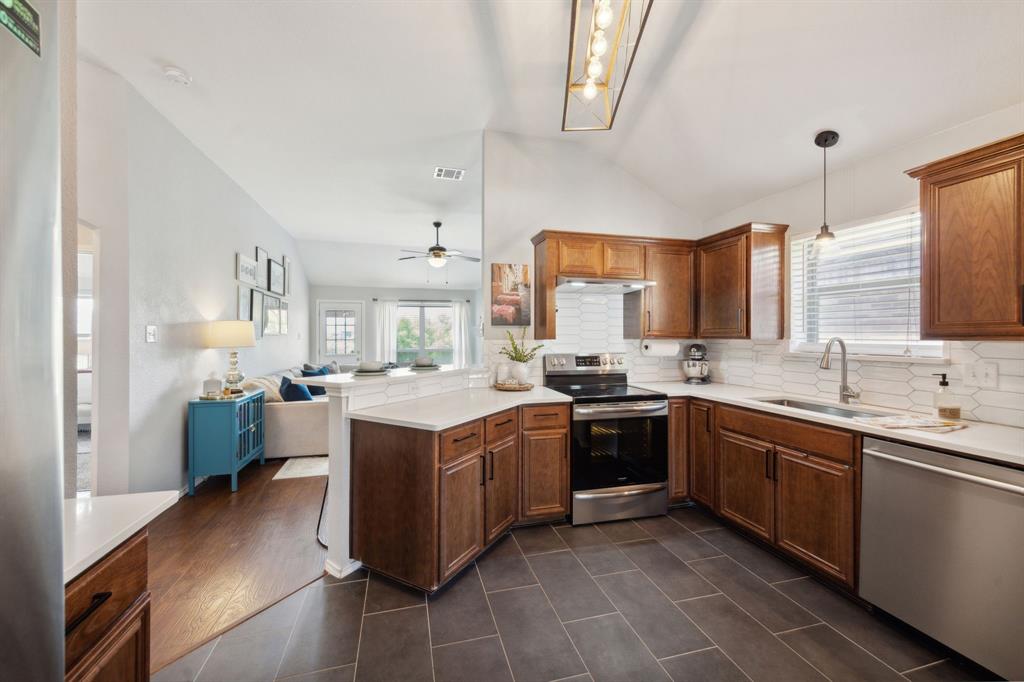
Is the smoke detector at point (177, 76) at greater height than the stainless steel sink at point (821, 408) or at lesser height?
greater

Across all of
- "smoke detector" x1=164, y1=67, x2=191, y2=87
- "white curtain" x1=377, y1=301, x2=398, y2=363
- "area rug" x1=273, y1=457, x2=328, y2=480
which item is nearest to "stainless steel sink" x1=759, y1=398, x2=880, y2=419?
"area rug" x1=273, y1=457, x2=328, y2=480

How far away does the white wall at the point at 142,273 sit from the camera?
2.67 metres

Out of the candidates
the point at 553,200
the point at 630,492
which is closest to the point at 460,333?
the point at 553,200

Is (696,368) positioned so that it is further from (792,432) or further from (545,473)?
(545,473)

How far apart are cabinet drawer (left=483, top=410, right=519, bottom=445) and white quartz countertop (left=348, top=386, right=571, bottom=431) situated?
5 centimetres

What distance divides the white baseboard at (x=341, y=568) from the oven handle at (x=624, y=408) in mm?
1595

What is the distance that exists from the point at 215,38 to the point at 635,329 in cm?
338

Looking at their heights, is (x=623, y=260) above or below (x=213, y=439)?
above

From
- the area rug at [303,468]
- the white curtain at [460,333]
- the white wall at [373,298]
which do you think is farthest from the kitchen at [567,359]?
the white curtain at [460,333]

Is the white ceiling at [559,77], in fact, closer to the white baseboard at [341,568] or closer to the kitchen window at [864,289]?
the kitchen window at [864,289]

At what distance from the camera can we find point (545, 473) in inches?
108

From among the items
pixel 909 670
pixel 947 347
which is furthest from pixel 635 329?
pixel 909 670

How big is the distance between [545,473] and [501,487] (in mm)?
364

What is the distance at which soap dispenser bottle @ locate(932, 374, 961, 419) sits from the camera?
2.06 metres
